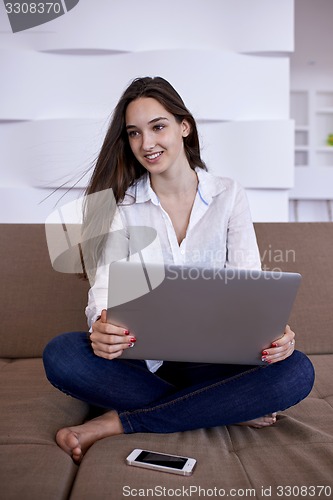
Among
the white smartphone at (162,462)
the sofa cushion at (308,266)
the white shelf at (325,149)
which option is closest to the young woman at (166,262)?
the white smartphone at (162,462)

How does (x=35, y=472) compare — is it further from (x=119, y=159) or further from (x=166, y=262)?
(x=119, y=159)

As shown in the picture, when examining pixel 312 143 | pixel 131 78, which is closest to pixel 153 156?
pixel 131 78

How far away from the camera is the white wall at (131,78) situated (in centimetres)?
348

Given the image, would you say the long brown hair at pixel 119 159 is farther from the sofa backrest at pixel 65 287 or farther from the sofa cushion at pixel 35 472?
the sofa cushion at pixel 35 472

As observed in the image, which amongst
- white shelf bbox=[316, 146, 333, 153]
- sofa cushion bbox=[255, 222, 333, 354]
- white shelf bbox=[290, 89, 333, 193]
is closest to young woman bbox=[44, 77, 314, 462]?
sofa cushion bbox=[255, 222, 333, 354]

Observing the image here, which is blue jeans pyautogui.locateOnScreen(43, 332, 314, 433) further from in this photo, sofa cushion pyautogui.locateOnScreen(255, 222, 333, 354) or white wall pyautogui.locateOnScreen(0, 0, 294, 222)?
white wall pyautogui.locateOnScreen(0, 0, 294, 222)

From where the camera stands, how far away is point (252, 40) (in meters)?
3.51

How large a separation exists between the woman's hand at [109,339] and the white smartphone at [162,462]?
225 millimetres

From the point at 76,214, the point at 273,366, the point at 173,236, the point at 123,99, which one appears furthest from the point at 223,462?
the point at 76,214

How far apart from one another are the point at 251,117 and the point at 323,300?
6.43 feet

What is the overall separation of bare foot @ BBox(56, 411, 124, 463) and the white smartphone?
14 centimetres

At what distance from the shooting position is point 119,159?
1.69 metres

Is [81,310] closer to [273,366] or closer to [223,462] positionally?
[273,366]

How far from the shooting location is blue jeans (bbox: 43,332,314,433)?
4.33ft
